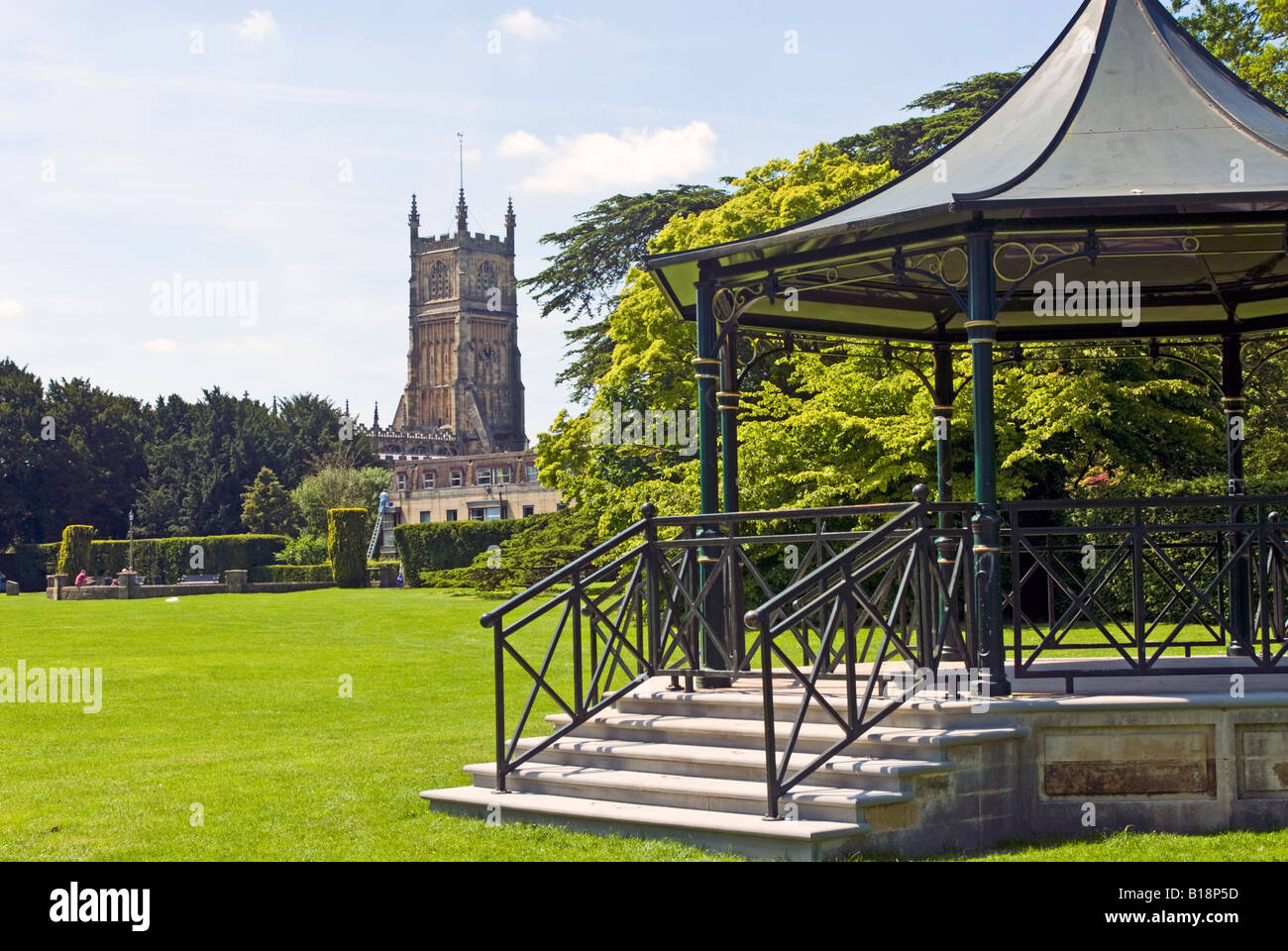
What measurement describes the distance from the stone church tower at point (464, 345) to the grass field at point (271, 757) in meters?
142

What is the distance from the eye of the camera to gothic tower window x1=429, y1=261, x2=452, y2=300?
6934 inches

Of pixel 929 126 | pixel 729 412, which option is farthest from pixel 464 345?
pixel 729 412

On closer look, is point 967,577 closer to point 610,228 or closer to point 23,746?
point 23,746

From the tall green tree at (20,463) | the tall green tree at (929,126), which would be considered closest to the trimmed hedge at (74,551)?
the tall green tree at (20,463)

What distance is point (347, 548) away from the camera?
58469 mm

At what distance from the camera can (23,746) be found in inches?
616

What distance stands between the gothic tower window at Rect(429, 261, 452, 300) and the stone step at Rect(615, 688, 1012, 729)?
166842mm

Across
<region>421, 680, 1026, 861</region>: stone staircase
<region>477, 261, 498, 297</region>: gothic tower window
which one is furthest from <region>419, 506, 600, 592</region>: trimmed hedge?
<region>477, 261, 498, 297</region>: gothic tower window

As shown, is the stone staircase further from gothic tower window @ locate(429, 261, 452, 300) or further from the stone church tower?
gothic tower window @ locate(429, 261, 452, 300)

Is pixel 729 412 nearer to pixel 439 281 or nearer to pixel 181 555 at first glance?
pixel 181 555

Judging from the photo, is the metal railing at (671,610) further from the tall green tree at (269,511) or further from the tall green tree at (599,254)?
the tall green tree at (269,511)

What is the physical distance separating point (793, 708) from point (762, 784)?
3.31ft

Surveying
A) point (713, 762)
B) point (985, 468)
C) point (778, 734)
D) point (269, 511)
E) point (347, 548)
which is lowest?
point (713, 762)
